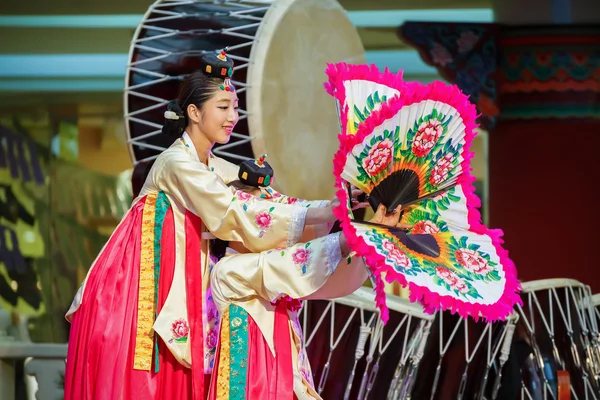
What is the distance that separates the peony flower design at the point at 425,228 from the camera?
2.30 meters

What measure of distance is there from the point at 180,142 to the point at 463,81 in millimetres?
2573

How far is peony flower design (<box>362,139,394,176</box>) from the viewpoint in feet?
7.09

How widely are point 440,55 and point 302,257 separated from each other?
2851mm

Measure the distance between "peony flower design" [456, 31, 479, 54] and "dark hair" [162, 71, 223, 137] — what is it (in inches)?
103

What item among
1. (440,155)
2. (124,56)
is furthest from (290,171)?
(124,56)

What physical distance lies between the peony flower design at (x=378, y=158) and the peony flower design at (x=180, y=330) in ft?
1.87

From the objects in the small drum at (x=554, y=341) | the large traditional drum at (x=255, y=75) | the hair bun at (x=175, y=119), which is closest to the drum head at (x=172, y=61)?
the large traditional drum at (x=255, y=75)

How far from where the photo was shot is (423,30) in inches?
195

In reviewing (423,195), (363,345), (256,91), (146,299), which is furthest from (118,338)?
(256,91)

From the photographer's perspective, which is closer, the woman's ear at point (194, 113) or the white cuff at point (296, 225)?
the white cuff at point (296, 225)

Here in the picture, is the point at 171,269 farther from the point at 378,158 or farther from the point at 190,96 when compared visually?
the point at 378,158

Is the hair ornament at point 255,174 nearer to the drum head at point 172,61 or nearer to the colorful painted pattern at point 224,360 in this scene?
the colorful painted pattern at point 224,360

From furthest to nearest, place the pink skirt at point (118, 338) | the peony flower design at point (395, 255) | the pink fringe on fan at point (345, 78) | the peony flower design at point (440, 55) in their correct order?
the peony flower design at point (440, 55) → the pink skirt at point (118, 338) → the pink fringe on fan at point (345, 78) → the peony flower design at point (395, 255)

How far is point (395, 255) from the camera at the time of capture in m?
2.09
